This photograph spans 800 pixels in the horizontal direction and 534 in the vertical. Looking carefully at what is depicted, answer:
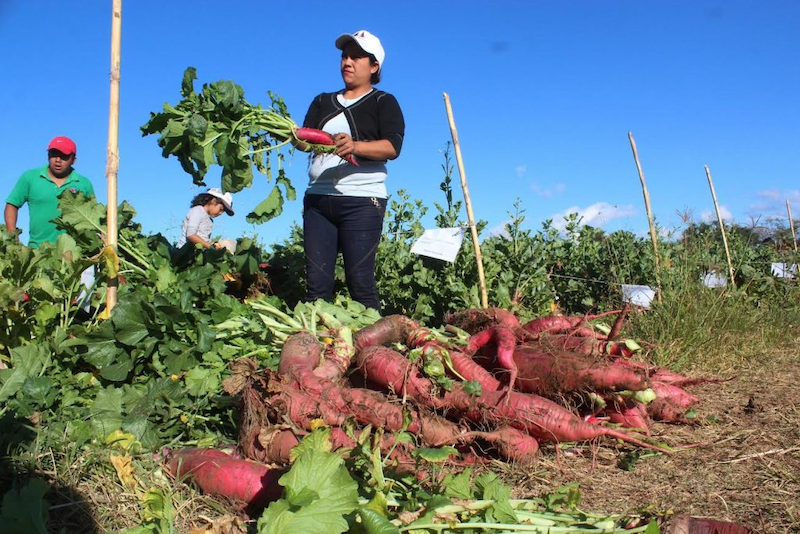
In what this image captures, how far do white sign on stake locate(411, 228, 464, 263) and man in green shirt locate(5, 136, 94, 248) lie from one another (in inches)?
110

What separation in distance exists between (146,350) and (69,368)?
0.44 m

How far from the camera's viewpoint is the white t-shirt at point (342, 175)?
12.9 ft

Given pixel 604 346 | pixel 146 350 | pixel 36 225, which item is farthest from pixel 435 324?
pixel 36 225

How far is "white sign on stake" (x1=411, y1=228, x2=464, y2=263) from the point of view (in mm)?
5043

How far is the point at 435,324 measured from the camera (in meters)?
5.71

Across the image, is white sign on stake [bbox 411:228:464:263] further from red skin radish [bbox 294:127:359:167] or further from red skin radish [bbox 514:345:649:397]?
red skin radish [bbox 514:345:649:397]

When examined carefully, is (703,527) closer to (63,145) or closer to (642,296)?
(642,296)

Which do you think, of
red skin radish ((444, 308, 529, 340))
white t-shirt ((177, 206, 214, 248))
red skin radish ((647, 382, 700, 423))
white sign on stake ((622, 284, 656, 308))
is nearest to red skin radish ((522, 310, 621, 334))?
red skin radish ((444, 308, 529, 340))

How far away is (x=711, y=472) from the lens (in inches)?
100.0

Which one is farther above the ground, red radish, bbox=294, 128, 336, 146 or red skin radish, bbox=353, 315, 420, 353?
red radish, bbox=294, 128, 336, 146

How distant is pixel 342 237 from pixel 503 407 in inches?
66.5

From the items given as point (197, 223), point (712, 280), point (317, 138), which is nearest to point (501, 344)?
point (317, 138)

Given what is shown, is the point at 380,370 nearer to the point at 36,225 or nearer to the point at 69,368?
the point at 69,368

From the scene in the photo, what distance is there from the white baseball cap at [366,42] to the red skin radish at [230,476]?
2.67m
